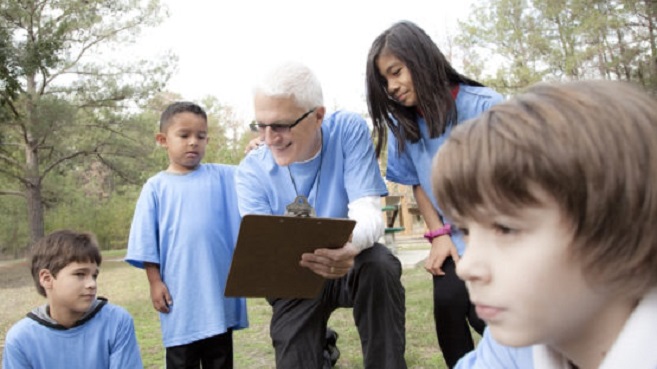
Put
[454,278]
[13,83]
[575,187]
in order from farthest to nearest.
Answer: [13,83]
[454,278]
[575,187]

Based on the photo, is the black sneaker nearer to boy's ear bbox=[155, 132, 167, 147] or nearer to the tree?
boy's ear bbox=[155, 132, 167, 147]

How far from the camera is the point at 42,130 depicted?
15.3 meters

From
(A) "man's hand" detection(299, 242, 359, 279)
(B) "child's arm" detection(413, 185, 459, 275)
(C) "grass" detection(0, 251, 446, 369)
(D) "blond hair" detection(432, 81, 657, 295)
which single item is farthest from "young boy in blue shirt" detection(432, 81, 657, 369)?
Answer: (C) "grass" detection(0, 251, 446, 369)

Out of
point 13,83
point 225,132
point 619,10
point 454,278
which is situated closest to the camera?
point 454,278

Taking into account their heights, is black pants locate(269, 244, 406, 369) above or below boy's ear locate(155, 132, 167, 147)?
below

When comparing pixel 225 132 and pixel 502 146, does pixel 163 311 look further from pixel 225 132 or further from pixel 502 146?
pixel 225 132

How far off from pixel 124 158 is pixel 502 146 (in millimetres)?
17904

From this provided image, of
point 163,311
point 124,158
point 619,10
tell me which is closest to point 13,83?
point 163,311

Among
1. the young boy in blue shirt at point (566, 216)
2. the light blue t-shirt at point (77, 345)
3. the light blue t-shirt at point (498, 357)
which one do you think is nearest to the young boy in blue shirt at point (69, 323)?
the light blue t-shirt at point (77, 345)

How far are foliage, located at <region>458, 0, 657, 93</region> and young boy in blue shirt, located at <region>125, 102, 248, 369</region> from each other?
10.6m

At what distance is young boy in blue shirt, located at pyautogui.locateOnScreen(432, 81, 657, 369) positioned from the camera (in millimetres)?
751

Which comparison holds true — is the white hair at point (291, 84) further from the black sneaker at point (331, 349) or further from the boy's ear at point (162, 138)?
the black sneaker at point (331, 349)

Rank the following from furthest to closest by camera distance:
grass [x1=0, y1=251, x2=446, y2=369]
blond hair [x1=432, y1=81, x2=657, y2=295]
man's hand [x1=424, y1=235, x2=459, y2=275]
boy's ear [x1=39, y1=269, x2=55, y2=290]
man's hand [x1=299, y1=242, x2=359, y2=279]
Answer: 1. grass [x1=0, y1=251, x2=446, y2=369]
2. boy's ear [x1=39, y1=269, x2=55, y2=290]
3. man's hand [x1=424, y1=235, x2=459, y2=275]
4. man's hand [x1=299, y1=242, x2=359, y2=279]
5. blond hair [x1=432, y1=81, x2=657, y2=295]

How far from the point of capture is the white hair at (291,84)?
221 cm
